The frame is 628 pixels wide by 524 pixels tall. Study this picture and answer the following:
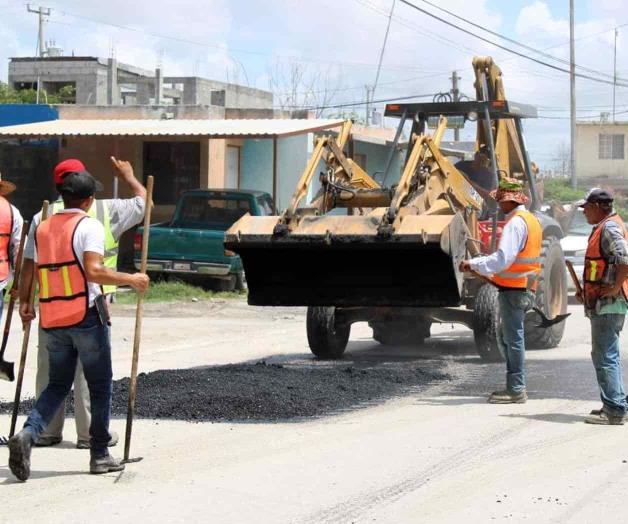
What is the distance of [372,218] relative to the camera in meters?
10.7

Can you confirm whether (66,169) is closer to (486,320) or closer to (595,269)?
(595,269)

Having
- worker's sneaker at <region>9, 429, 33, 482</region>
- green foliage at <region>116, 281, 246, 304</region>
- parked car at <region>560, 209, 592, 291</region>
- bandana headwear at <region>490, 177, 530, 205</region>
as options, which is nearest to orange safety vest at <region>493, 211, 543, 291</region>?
bandana headwear at <region>490, 177, 530, 205</region>

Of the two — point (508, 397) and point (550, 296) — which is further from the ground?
point (550, 296)

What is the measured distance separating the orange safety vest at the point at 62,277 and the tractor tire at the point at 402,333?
7.29 meters

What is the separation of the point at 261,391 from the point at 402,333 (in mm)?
4684

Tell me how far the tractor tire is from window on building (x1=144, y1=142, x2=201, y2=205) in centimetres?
1280

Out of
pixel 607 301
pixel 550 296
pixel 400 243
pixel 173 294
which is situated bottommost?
pixel 173 294

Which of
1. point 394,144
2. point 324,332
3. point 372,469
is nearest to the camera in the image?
point 372,469

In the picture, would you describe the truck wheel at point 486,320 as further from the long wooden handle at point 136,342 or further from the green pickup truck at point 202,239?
the green pickup truck at point 202,239

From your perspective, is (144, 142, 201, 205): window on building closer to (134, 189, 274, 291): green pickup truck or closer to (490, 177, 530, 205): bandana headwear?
(134, 189, 274, 291): green pickup truck

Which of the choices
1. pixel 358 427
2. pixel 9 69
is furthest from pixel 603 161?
pixel 358 427

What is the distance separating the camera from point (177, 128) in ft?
77.9

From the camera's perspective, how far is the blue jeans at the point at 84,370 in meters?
7.01

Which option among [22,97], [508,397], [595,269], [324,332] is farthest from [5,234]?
[22,97]
